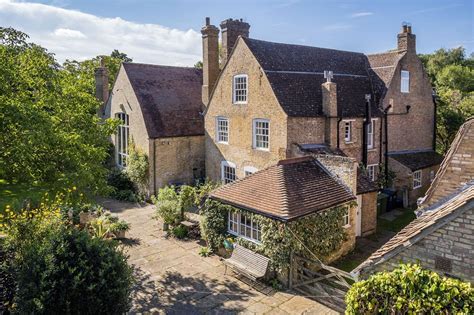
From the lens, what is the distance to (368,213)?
18453 mm

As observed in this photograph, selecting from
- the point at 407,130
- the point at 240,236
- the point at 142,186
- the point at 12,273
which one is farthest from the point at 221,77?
the point at 12,273

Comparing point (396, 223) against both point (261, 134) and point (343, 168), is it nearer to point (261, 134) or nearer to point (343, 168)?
point (343, 168)

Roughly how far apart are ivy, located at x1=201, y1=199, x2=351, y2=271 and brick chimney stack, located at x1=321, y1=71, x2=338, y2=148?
19.4 feet

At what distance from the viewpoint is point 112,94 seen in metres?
29.0

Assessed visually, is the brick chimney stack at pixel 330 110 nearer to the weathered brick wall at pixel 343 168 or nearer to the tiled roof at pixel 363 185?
the tiled roof at pixel 363 185

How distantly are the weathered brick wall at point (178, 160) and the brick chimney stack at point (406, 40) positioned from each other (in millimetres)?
16522

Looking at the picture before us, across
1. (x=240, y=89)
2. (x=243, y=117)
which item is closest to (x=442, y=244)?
(x=243, y=117)

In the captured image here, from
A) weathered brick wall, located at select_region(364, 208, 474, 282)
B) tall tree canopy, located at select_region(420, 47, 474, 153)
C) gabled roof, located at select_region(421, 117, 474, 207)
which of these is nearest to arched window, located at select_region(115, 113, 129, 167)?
gabled roof, located at select_region(421, 117, 474, 207)

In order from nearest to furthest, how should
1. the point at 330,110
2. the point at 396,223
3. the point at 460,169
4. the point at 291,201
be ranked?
the point at 460,169 → the point at 291,201 → the point at 330,110 → the point at 396,223

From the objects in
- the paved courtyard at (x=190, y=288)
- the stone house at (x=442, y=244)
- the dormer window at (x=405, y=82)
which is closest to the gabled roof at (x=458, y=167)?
the stone house at (x=442, y=244)

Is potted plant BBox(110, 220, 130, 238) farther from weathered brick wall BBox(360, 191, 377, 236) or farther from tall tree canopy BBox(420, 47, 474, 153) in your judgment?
tall tree canopy BBox(420, 47, 474, 153)

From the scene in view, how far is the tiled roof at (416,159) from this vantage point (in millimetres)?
24391

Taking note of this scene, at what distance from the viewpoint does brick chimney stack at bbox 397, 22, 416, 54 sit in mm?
25123

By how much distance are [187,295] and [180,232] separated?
593cm
